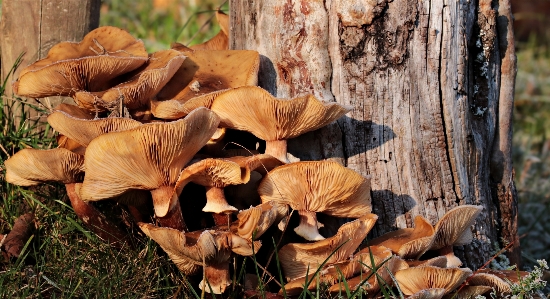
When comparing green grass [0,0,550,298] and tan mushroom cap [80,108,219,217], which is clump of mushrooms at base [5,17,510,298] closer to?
tan mushroom cap [80,108,219,217]

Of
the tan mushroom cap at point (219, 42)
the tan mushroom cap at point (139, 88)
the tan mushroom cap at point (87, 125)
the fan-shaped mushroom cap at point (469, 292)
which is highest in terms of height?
the tan mushroom cap at point (219, 42)

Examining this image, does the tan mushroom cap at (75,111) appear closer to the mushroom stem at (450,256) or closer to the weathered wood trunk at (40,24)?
the weathered wood trunk at (40,24)

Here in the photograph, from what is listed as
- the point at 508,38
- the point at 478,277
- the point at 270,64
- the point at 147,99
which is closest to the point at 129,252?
the point at 147,99

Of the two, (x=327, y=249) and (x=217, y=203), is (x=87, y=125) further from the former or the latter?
(x=327, y=249)

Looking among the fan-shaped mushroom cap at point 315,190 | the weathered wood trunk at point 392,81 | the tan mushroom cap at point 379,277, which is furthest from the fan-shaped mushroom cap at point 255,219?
the weathered wood trunk at point 392,81

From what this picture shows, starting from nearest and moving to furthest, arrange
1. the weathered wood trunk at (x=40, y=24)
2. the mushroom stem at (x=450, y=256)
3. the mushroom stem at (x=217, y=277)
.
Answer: the mushroom stem at (x=217, y=277), the mushroom stem at (x=450, y=256), the weathered wood trunk at (x=40, y=24)

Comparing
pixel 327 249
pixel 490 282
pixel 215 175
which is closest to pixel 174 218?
pixel 215 175
